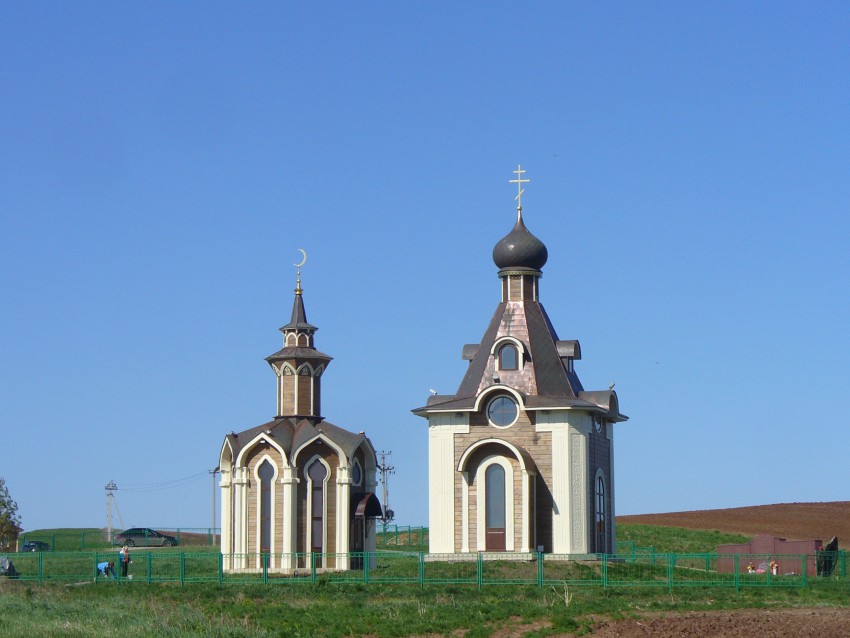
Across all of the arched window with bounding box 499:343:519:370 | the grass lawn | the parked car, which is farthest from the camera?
the parked car

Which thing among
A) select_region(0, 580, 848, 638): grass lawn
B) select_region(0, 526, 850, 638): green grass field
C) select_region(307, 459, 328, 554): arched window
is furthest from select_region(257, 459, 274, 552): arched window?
select_region(0, 580, 848, 638): grass lawn

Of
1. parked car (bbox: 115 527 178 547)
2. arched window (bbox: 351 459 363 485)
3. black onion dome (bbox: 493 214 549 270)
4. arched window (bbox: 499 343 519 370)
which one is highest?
black onion dome (bbox: 493 214 549 270)

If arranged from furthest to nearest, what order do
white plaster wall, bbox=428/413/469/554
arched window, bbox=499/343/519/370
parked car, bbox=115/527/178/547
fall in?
parked car, bbox=115/527/178/547, arched window, bbox=499/343/519/370, white plaster wall, bbox=428/413/469/554

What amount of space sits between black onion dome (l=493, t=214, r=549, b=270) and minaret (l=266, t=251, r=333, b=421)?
554cm

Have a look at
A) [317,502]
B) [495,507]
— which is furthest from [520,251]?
[317,502]

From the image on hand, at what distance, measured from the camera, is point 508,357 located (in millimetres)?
37719

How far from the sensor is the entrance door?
36.1m

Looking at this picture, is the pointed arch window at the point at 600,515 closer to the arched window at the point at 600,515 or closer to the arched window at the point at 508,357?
the arched window at the point at 600,515

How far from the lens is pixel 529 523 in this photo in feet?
117

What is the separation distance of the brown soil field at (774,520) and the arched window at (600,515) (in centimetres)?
1737

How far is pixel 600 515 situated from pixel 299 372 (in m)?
8.80

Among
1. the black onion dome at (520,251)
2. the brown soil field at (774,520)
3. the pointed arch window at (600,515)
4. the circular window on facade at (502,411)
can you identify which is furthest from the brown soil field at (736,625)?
the brown soil field at (774,520)

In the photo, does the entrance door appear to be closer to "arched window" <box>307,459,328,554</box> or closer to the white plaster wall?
the white plaster wall

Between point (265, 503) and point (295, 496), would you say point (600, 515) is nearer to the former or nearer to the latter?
point (295, 496)
